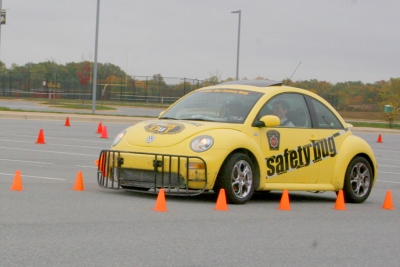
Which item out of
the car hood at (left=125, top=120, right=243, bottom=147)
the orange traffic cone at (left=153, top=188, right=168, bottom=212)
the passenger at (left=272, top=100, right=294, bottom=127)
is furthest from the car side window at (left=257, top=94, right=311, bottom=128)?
the orange traffic cone at (left=153, top=188, right=168, bottom=212)

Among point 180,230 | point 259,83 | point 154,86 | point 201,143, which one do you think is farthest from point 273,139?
point 154,86

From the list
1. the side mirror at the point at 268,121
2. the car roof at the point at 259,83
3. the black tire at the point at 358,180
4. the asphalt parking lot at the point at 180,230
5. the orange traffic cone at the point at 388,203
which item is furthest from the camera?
the black tire at the point at 358,180

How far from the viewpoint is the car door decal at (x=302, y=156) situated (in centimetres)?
1078

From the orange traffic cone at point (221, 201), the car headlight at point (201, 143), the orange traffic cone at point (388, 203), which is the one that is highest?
the car headlight at point (201, 143)

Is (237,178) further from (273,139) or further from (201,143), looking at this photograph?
(273,139)

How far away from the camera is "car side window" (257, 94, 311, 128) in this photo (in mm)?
11047

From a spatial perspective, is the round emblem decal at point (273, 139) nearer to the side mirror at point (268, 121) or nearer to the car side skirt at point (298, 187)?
the side mirror at point (268, 121)

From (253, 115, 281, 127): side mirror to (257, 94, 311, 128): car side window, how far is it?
251 millimetres

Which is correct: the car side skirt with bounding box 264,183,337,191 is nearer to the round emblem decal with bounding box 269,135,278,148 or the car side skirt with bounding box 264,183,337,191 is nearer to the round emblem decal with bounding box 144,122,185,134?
the round emblem decal with bounding box 269,135,278,148

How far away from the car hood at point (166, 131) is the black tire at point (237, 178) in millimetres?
497

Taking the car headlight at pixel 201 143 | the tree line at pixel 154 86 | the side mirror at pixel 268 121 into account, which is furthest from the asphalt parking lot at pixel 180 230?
the tree line at pixel 154 86

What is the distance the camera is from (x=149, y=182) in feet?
33.1

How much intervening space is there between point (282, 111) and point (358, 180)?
171 centimetres

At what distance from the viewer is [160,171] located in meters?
9.95
